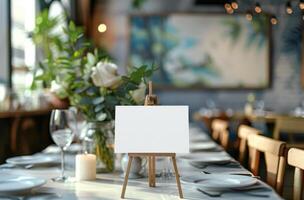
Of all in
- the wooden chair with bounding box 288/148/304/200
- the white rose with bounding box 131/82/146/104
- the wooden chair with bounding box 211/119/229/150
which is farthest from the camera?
the wooden chair with bounding box 211/119/229/150

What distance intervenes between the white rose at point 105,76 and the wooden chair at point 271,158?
2.51 ft

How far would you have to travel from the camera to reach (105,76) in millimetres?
2164

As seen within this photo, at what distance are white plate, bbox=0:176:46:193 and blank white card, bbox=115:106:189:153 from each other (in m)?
0.31

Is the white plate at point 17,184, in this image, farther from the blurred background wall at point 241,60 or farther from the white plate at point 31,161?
the blurred background wall at point 241,60

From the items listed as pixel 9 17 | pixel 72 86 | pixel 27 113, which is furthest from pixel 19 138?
pixel 72 86

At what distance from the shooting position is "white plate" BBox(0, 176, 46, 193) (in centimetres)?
159

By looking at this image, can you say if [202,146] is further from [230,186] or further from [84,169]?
[230,186]

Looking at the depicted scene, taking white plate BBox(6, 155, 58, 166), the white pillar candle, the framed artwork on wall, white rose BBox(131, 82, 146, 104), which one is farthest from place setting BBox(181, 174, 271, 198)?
the framed artwork on wall

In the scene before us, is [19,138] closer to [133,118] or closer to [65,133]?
[65,133]

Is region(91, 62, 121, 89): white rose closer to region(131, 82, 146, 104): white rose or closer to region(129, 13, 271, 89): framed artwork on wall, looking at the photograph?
region(131, 82, 146, 104): white rose

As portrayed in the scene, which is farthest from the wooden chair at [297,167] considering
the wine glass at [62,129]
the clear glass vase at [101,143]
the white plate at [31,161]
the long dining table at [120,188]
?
the white plate at [31,161]

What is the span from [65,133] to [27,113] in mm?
3269

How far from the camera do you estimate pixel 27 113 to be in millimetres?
5242

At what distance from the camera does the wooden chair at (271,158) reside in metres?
2.20
